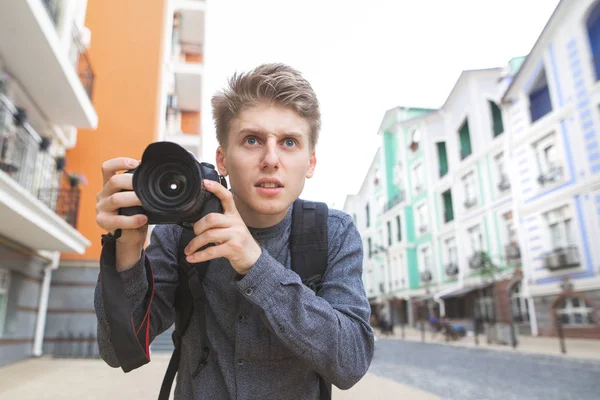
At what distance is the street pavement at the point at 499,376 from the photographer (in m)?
4.71

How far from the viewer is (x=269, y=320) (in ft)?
2.60

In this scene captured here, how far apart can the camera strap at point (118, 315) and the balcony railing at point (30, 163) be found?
516cm

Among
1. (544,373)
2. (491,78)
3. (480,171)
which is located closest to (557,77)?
(480,171)

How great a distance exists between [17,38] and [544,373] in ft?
26.2

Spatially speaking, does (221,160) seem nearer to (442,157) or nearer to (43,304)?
(43,304)

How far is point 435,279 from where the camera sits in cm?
2089

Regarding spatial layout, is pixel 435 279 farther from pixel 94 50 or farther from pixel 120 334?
pixel 120 334

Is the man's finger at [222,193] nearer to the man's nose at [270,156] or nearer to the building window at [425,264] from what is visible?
the man's nose at [270,156]

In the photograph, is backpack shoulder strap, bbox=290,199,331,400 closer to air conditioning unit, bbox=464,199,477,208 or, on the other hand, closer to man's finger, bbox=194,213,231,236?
man's finger, bbox=194,213,231,236

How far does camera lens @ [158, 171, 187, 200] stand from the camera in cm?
81

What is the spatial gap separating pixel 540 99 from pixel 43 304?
43.7 feet

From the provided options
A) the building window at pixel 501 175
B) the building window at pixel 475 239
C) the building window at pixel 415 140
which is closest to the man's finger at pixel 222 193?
the building window at pixel 501 175

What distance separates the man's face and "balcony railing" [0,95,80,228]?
5158mm

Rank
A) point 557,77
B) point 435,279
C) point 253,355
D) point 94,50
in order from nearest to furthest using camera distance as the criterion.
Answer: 1. point 253,355
2. point 94,50
3. point 557,77
4. point 435,279
